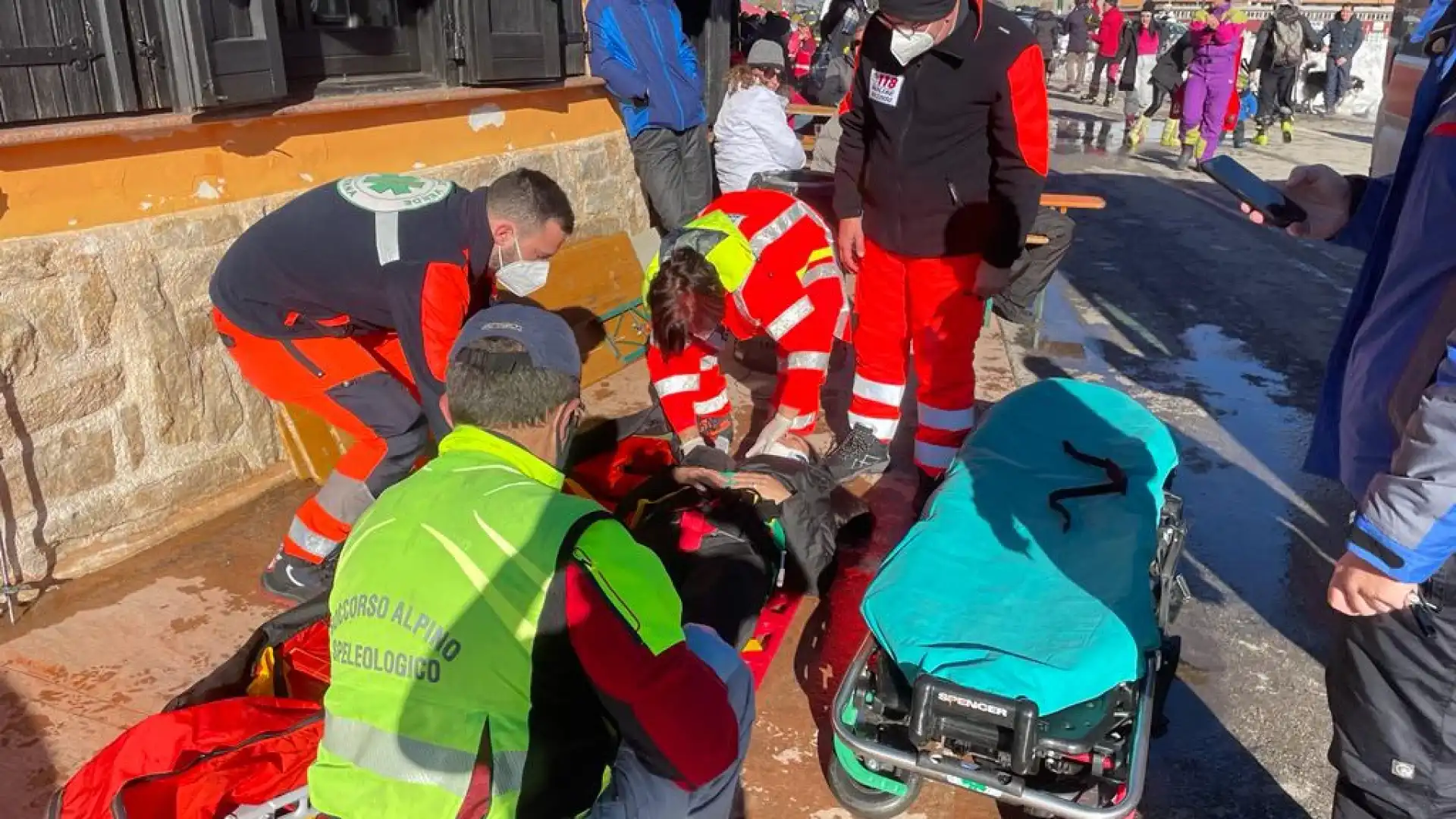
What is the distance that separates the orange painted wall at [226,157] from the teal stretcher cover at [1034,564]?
2.68 meters

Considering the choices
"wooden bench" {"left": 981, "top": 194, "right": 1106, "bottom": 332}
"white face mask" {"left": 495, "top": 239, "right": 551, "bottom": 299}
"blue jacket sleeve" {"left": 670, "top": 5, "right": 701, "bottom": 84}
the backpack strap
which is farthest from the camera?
"blue jacket sleeve" {"left": 670, "top": 5, "right": 701, "bottom": 84}

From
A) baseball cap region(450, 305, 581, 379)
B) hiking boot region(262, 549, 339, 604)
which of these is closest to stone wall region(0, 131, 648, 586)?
hiking boot region(262, 549, 339, 604)

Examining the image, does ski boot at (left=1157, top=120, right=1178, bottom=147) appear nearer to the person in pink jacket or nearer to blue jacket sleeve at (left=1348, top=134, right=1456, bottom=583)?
the person in pink jacket

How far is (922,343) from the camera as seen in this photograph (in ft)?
11.9

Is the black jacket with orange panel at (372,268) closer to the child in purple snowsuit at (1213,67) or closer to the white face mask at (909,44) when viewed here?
the white face mask at (909,44)

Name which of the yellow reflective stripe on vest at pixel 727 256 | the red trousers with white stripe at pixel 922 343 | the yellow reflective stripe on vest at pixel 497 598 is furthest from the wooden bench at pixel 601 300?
the yellow reflective stripe on vest at pixel 497 598

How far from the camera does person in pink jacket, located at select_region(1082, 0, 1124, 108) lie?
729 inches

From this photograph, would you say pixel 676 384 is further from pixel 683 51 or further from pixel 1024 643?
pixel 683 51

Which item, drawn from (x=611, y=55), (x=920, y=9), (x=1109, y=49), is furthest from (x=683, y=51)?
(x=1109, y=49)

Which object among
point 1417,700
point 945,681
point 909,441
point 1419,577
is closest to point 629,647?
point 945,681

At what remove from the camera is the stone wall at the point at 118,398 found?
316 centimetres

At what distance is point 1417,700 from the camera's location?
1.77 m

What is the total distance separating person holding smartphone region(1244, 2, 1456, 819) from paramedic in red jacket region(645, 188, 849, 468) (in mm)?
1889

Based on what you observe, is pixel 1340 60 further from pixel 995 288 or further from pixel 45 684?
pixel 45 684
